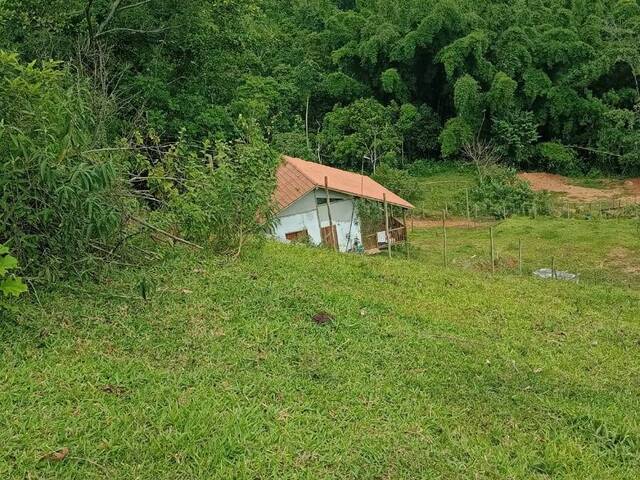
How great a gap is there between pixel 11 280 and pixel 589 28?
29.4 m

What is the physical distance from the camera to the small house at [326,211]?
13.5 m

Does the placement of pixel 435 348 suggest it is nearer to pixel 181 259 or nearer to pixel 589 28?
pixel 181 259

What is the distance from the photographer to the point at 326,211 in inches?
561

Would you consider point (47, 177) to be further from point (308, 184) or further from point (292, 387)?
point (308, 184)

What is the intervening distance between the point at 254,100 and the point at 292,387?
36.2 feet

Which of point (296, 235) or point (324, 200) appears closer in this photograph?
point (296, 235)

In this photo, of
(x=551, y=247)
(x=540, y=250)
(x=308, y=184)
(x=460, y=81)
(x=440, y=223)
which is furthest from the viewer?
(x=460, y=81)

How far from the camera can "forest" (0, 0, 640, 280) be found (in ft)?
11.9

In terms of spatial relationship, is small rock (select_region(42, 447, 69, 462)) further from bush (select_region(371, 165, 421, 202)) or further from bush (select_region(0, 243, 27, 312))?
bush (select_region(371, 165, 421, 202))

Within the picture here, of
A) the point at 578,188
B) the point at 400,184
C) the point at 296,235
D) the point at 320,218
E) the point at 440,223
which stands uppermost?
the point at 320,218

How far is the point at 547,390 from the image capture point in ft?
10.7

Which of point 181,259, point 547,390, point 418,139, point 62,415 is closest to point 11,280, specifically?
point 62,415

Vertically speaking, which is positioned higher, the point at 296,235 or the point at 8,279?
the point at 8,279

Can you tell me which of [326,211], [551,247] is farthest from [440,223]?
[326,211]
